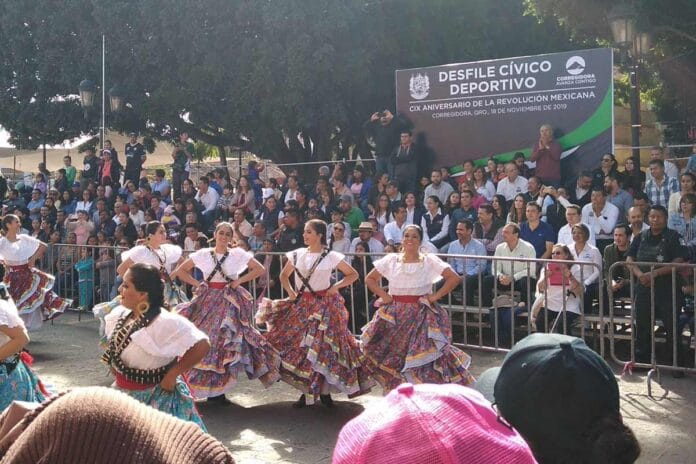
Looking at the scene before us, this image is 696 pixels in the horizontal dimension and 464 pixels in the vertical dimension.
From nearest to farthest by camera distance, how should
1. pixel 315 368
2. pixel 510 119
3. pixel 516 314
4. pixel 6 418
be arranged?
pixel 6 418 < pixel 315 368 < pixel 516 314 < pixel 510 119

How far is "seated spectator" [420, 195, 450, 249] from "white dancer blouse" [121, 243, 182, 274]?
3.75 meters

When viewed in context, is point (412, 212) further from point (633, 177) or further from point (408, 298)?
point (408, 298)

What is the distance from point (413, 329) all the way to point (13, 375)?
11.4 feet

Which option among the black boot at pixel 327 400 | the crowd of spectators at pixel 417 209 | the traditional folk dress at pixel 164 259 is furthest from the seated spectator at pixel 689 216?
the traditional folk dress at pixel 164 259

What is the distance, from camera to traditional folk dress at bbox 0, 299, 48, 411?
565 centimetres

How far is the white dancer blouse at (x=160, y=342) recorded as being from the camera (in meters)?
5.45

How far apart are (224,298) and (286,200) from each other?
6.77 m

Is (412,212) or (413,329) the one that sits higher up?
(412,212)

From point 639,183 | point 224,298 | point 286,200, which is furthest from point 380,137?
point 224,298

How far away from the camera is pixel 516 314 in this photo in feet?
32.6

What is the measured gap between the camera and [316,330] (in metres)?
8.12

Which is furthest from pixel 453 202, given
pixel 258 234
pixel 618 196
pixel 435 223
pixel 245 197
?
pixel 245 197

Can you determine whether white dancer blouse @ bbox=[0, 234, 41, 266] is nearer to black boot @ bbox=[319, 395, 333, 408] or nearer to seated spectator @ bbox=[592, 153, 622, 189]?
black boot @ bbox=[319, 395, 333, 408]

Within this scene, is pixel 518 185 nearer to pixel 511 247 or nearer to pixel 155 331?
pixel 511 247
